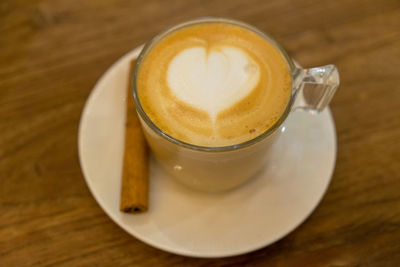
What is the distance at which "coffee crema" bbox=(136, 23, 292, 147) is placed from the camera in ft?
2.35

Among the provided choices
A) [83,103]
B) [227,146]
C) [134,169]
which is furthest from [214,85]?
[83,103]

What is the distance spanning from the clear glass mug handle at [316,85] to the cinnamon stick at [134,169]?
39 centimetres

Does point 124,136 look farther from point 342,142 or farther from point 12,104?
point 342,142

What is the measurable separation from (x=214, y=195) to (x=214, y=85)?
280 mm

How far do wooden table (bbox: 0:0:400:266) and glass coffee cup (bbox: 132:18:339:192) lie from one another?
0.63 feet

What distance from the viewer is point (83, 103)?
3.54ft

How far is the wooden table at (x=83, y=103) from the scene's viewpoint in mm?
854

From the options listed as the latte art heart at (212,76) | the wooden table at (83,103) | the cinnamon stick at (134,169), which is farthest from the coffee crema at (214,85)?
the wooden table at (83,103)

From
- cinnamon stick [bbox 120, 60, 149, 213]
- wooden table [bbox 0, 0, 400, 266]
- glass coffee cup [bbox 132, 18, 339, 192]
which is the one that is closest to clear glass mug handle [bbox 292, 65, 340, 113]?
glass coffee cup [bbox 132, 18, 339, 192]

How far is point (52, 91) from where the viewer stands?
1.10m

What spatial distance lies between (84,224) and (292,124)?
59 cm

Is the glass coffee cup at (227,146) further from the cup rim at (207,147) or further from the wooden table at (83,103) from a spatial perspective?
the wooden table at (83,103)

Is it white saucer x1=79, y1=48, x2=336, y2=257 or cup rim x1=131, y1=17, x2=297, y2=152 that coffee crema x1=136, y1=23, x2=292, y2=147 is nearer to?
cup rim x1=131, y1=17, x2=297, y2=152

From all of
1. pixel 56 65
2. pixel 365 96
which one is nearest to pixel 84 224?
pixel 56 65
